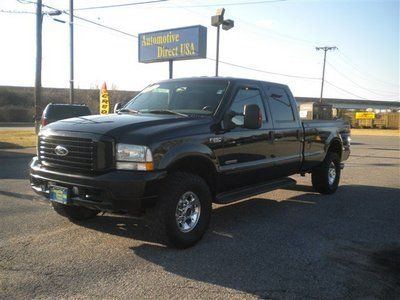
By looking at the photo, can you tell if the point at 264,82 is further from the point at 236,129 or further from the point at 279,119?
the point at 236,129

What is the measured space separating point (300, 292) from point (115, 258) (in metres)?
1.93

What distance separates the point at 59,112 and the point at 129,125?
13.4m

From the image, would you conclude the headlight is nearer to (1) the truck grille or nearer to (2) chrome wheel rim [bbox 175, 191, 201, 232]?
(1) the truck grille

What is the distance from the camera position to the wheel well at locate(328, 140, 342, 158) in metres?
9.44

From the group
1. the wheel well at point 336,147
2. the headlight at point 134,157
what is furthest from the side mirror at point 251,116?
the wheel well at point 336,147

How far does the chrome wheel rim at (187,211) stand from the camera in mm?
5270

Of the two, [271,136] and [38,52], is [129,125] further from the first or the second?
[38,52]

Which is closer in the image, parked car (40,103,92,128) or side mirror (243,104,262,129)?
side mirror (243,104,262,129)

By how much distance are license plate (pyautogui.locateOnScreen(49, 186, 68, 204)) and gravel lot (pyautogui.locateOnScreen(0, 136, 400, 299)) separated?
53 centimetres

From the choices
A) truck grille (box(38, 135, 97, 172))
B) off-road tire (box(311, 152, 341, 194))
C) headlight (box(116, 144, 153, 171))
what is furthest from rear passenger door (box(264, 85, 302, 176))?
truck grille (box(38, 135, 97, 172))

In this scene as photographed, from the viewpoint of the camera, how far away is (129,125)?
5.15 meters

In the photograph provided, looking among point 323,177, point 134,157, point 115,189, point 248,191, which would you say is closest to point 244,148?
point 248,191

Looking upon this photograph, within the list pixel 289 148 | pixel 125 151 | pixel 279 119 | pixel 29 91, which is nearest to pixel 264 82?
pixel 279 119

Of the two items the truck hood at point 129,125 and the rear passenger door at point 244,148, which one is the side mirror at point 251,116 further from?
the truck hood at point 129,125
